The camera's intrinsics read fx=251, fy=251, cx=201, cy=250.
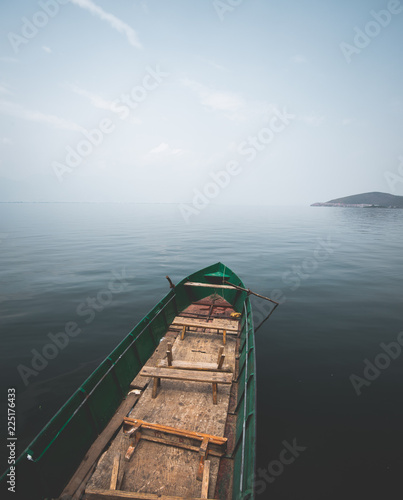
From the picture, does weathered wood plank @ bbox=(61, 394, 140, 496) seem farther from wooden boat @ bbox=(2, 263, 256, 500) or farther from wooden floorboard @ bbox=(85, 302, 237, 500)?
wooden floorboard @ bbox=(85, 302, 237, 500)

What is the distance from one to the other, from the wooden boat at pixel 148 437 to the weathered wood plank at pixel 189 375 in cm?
3

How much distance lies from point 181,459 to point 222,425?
1348mm

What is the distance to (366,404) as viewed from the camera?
9.88 metres

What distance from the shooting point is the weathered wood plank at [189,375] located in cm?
736

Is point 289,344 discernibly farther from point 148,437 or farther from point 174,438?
point 148,437

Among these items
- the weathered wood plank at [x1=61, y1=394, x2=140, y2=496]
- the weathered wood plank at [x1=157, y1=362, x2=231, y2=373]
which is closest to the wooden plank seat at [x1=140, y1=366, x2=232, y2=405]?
the weathered wood plank at [x1=157, y1=362, x2=231, y2=373]

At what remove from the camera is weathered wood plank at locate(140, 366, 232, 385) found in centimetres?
736

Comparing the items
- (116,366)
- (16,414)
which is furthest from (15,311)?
(116,366)

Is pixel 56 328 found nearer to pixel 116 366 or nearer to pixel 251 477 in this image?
pixel 116 366

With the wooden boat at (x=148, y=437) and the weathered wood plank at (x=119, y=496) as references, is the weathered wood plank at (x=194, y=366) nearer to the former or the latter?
the wooden boat at (x=148, y=437)

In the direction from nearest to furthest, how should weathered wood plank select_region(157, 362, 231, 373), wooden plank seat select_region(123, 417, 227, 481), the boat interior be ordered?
the boat interior → wooden plank seat select_region(123, 417, 227, 481) → weathered wood plank select_region(157, 362, 231, 373)

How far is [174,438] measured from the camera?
6074mm

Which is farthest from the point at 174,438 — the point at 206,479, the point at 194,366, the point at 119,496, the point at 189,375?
the point at 194,366

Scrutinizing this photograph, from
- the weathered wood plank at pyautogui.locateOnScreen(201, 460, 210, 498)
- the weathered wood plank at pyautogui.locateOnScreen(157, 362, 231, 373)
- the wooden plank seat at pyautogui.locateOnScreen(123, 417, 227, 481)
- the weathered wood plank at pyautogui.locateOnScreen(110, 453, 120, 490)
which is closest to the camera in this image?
the weathered wood plank at pyautogui.locateOnScreen(201, 460, 210, 498)
